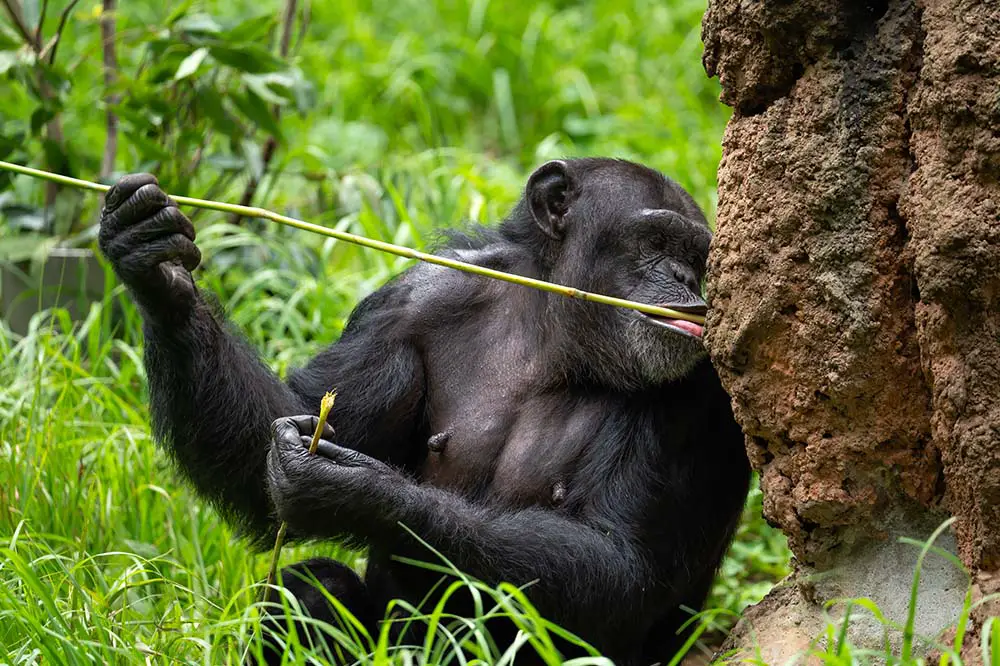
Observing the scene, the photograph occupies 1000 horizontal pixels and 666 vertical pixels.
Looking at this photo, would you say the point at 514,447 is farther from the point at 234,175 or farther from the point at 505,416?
the point at 234,175

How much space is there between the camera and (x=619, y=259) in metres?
4.61

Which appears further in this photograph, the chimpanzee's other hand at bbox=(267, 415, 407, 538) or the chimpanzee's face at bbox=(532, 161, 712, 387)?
the chimpanzee's face at bbox=(532, 161, 712, 387)

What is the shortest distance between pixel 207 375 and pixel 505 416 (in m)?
1.06

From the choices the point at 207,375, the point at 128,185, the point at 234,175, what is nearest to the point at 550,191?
the point at 207,375

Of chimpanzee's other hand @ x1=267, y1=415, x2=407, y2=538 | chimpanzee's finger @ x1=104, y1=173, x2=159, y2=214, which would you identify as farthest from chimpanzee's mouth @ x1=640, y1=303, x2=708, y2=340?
chimpanzee's finger @ x1=104, y1=173, x2=159, y2=214

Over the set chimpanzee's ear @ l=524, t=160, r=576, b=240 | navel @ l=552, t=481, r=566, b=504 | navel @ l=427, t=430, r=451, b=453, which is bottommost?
navel @ l=552, t=481, r=566, b=504

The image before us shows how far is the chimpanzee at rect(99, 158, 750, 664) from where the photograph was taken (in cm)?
399

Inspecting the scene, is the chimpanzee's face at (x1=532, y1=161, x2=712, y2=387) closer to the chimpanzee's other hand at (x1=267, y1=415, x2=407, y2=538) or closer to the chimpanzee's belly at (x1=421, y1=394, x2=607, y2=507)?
the chimpanzee's belly at (x1=421, y1=394, x2=607, y2=507)

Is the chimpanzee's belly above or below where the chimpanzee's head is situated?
below

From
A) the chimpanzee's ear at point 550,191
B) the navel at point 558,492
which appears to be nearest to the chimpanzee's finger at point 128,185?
the chimpanzee's ear at point 550,191

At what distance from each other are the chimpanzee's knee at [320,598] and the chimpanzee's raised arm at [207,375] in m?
0.30

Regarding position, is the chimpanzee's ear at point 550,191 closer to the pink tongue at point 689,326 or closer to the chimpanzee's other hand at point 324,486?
the pink tongue at point 689,326

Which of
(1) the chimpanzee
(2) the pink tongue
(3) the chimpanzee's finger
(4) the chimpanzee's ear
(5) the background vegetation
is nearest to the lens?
(1) the chimpanzee

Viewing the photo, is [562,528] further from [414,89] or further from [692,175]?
[414,89]
